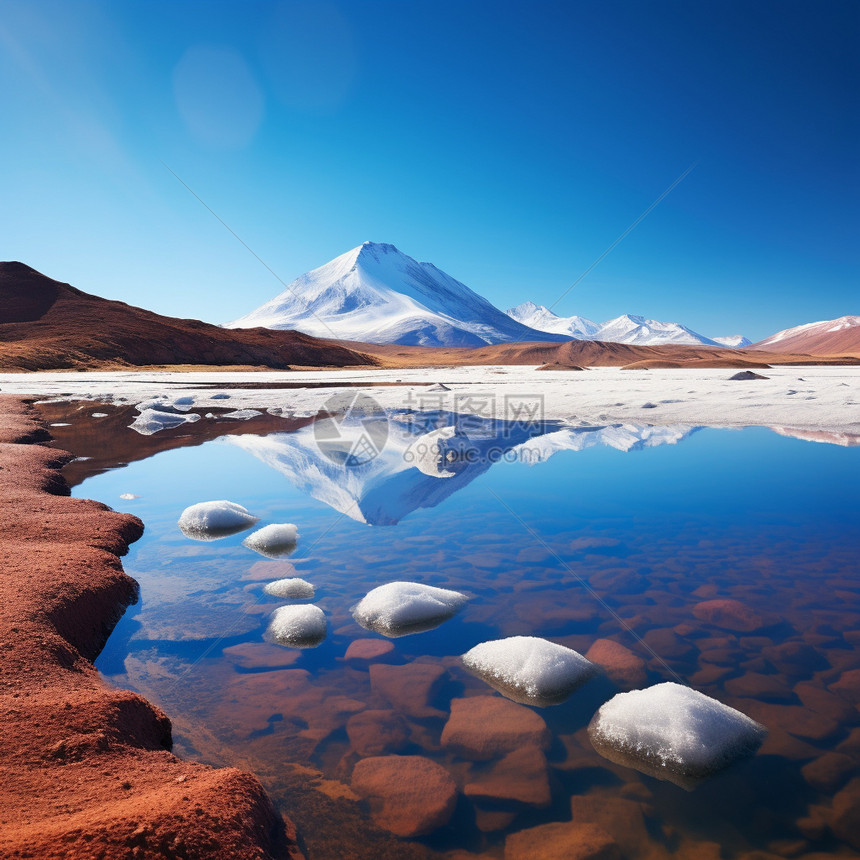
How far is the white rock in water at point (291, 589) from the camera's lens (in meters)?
3.95

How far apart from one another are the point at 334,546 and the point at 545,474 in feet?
12.7

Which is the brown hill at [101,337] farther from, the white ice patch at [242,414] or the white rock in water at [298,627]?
the white rock in water at [298,627]

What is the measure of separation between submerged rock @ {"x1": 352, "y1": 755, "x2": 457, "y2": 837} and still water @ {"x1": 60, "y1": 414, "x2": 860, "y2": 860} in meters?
0.01

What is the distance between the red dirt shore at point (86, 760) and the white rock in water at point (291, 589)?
987 millimetres

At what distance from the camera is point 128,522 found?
513 cm

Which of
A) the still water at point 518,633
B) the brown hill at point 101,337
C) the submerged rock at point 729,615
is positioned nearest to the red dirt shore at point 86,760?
the still water at point 518,633

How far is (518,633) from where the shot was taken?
134 inches

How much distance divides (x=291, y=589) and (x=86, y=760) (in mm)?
2035

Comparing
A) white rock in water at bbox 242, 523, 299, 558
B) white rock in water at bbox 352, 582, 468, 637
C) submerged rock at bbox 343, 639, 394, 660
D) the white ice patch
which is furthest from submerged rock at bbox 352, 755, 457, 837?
the white ice patch

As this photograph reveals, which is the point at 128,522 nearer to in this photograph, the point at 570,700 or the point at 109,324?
the point at 570,700

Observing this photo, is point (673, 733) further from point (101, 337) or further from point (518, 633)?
point (101, 337)

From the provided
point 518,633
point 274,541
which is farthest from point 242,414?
point 518,633

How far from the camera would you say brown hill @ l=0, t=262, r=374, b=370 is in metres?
44.3

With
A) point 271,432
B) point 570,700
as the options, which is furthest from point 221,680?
point 271,432
